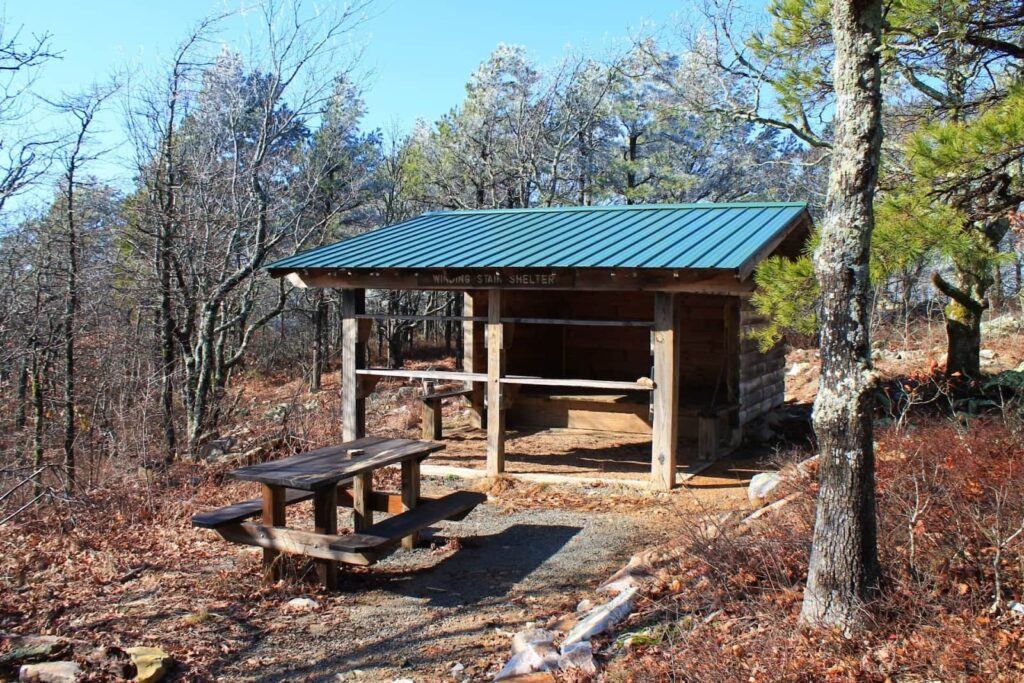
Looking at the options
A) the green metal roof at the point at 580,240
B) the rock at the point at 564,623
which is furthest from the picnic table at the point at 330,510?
the green metal roof at the point at 580,240

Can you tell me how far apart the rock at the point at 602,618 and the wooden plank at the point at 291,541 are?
5.74 feet

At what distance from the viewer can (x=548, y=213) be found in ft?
38.5

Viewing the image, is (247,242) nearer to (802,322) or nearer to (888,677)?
(802,322)

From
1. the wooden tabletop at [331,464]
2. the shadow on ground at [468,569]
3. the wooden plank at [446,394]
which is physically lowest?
the shadow on ground at [468,569]

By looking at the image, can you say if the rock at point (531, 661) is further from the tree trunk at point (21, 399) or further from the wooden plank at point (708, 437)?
the tree trunk at point (21, 399)

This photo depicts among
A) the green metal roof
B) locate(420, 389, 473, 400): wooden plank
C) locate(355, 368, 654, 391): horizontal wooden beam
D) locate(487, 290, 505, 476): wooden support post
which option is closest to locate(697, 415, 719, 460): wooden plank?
locate(355, 368, 654, 391): horizontal wooden beam

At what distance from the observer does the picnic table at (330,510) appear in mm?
5969

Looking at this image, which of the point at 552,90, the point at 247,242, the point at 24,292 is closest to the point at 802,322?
the point at 24,292

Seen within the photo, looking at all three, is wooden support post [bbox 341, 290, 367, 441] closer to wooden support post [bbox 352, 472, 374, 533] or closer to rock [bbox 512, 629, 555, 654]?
wooden support post [bbox 352, 472, 374, 533]

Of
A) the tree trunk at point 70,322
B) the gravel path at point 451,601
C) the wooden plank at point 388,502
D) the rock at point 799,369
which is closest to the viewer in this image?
the gravel path at point 451,601

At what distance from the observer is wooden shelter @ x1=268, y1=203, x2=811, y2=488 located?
28.8 feet

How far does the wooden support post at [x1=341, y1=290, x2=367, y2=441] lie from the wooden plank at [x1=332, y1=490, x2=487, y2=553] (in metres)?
3.48

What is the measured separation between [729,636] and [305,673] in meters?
2.52

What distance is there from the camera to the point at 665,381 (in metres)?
8.76
